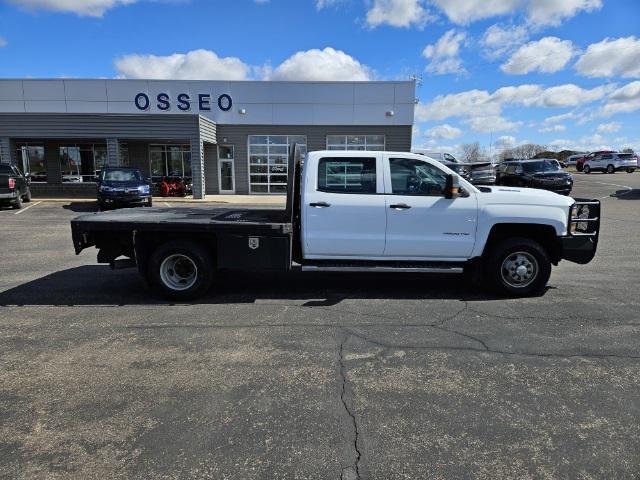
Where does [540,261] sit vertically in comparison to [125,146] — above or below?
below

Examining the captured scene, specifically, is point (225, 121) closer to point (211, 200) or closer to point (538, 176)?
point (211, 200)

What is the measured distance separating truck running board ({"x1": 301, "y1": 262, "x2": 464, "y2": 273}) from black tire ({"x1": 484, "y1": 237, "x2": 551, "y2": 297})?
17.5 inches

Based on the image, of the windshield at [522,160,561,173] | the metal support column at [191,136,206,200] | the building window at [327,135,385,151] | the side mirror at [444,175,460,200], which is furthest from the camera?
the building window at [327,135,385,151]

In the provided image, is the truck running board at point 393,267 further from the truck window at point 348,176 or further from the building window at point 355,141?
the building window at point 355,141

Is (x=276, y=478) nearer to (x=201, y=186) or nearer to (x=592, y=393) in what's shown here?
(x=592, y=393)

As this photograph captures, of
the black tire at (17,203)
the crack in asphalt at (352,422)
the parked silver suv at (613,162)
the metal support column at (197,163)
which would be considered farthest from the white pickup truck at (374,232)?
the parked silver suv at (613,162)

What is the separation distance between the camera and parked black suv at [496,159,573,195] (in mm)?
22641

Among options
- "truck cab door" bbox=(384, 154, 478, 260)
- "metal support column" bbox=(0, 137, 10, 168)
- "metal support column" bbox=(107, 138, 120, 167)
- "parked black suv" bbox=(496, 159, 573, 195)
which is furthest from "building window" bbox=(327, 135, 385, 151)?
"truck cab door" bbox=(384, 154, 478, 260)

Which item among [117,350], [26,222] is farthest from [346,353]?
[26,222]

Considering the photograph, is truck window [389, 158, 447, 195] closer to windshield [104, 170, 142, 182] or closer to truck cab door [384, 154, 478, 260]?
truck cab door [384, 154, 478, 260]

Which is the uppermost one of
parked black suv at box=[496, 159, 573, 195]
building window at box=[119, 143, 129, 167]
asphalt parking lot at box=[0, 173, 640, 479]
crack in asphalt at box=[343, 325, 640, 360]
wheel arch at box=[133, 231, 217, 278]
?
building window at box=[119, 143, 129, 167]

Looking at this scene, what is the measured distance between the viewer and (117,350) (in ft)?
15.2

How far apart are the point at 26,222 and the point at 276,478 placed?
50.6ft

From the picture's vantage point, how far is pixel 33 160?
27.8 m
